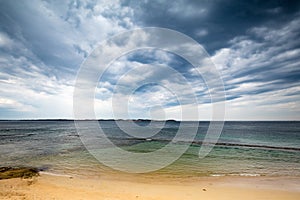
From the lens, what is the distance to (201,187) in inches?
400

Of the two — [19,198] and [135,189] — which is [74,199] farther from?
[135,189]

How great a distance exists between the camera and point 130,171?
47.3 feet

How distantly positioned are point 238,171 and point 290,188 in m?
4.55

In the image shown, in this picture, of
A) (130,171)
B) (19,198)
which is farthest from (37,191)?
(130,171)

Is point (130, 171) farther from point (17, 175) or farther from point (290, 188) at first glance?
point (290, 188)

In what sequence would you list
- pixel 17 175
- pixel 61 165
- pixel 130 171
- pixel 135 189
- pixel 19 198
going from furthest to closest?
1. pixel 61 165
2. pixel 130 171
3. pixel 17 175
4. pixel 135 189
5. pixel 19 198

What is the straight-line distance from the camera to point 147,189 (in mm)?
9695

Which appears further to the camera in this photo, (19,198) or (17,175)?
(17,175)

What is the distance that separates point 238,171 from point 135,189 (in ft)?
30.7

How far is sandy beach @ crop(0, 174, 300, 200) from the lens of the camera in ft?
27.1

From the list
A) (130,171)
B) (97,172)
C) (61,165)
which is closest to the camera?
(97,172)

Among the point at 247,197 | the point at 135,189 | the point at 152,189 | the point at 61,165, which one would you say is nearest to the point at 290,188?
the point at 247,197

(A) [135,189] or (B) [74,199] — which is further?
(A) [135,189]

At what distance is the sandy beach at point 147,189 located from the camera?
8258 mm
